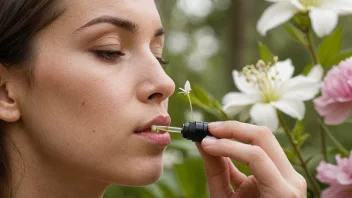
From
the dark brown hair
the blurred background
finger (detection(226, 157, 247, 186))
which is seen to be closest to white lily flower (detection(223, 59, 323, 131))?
finger (detection(226, 157, 247, 186))

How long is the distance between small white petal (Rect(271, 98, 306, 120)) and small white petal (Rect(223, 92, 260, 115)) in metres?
0.07

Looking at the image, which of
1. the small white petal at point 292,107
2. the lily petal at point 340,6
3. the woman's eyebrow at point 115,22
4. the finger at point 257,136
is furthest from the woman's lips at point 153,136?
the lily petal at point 340,6

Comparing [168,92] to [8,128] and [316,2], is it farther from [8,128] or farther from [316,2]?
[316,2]

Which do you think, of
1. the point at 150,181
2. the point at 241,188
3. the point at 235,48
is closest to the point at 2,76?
the point at 150,181

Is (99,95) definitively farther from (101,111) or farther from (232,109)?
(232,109)

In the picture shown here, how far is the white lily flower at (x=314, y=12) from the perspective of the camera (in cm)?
137

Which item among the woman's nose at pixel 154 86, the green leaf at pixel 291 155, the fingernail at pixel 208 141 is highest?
the woman's nose at pixel 154 86

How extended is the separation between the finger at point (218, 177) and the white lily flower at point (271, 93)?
0.13 meters

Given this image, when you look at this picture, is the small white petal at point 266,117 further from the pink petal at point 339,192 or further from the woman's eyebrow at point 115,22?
the woman's eyebrow at point 115,22

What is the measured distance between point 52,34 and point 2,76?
0.14m

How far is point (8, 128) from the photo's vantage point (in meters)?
1.26

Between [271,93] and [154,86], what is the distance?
0.37 metres

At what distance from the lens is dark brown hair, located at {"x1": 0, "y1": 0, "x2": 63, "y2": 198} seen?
3.92 ft

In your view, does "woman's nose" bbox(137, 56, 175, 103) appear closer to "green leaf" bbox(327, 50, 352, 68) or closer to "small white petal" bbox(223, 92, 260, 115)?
"small white petal" bbox(223, 92, 260, 115)
